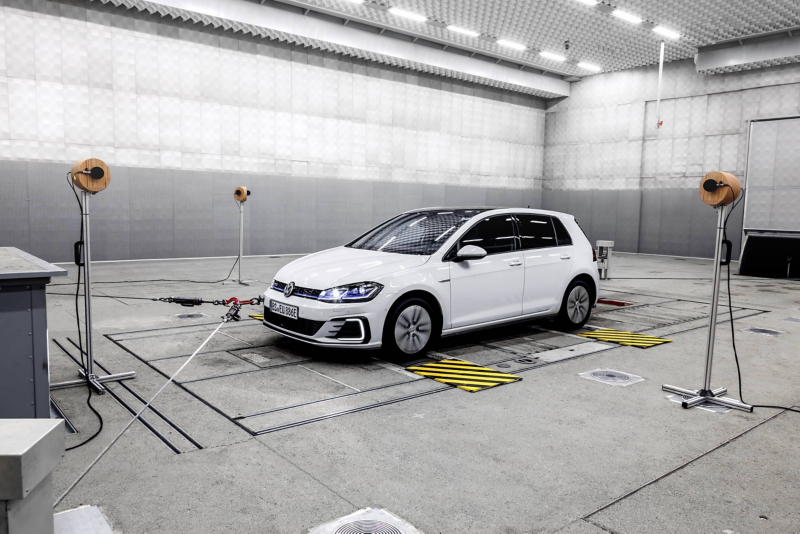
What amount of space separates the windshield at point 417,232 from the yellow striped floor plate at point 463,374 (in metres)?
1.09

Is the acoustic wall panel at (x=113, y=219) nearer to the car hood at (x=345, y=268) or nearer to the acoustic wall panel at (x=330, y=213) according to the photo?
the acoustic wall panel at (x=330, y=213)

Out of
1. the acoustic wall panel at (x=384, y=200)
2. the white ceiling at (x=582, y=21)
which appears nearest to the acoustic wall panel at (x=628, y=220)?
the white ceiling at (x=582, y=21)

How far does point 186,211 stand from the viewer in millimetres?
14531

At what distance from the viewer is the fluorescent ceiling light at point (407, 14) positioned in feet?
46.1

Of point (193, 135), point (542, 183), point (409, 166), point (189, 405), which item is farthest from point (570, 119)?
point (189, 405)

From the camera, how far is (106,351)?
566 centimetres

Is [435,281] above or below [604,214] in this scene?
below

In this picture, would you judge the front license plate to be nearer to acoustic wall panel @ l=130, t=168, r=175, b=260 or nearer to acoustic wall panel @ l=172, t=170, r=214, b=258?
acoustic wall panel @ l=130, t=168, r=175, b=260

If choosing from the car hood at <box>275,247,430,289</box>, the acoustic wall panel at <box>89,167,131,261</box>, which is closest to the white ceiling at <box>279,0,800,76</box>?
the acoustic wall panel at <box>89,167,131,261</box>

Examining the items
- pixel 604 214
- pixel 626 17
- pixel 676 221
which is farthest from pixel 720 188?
pixel 604 214

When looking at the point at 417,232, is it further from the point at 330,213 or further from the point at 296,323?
the point at 330,213

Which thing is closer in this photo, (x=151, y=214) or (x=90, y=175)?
(x=90, y=175)

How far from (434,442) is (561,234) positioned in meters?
3.82

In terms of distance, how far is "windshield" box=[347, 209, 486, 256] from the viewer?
19.1 ft
